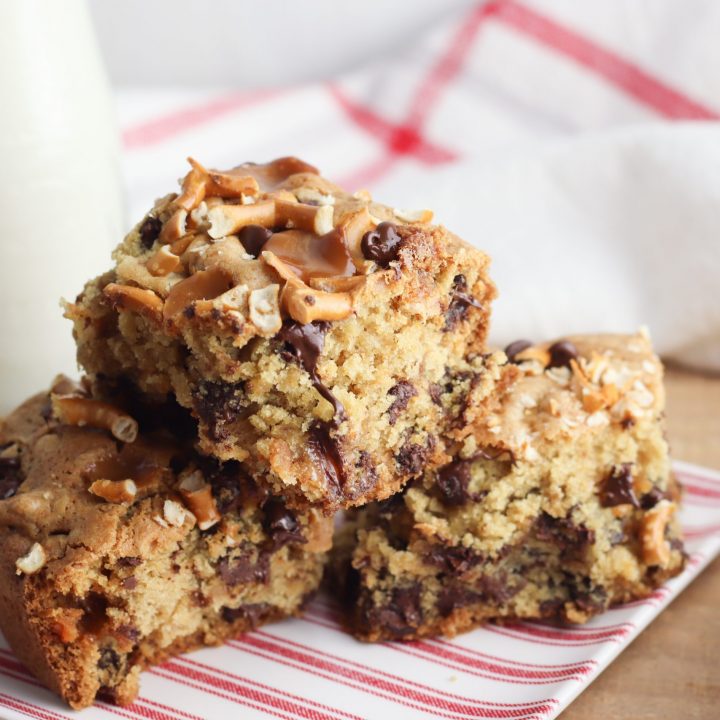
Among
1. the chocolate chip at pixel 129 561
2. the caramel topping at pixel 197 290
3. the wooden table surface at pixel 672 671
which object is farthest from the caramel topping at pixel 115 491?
the wooden table surface at pixel 672 671

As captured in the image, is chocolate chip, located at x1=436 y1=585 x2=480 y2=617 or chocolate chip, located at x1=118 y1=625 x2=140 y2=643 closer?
chocolate chip, located at x1=118 y1=625 x2=140 y2=643

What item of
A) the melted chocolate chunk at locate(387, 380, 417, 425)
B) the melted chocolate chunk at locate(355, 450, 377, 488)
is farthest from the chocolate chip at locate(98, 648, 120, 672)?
the melted chocolate chunk at locate(387, 380, 417, 425)

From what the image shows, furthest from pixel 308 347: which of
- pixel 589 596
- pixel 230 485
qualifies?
pixel 589 596

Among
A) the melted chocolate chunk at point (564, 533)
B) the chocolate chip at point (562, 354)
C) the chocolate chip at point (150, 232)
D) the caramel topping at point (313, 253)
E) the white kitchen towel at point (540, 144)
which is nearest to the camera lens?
the caramel topping at point (313, 253)

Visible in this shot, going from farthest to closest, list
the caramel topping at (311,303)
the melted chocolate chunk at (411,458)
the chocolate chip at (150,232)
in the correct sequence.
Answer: the chocolate chip at (150,232), the melted chocolate chunk at (411,458), the caramel topping at (311,303)

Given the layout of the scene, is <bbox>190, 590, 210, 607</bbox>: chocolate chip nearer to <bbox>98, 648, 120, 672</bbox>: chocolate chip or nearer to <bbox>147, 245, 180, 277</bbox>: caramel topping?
<bbox>98, 648, 120, 672</bbox>: chocolate chip

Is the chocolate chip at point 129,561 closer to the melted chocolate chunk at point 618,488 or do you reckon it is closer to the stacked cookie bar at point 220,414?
the stacked cookie bar at point 220,414
